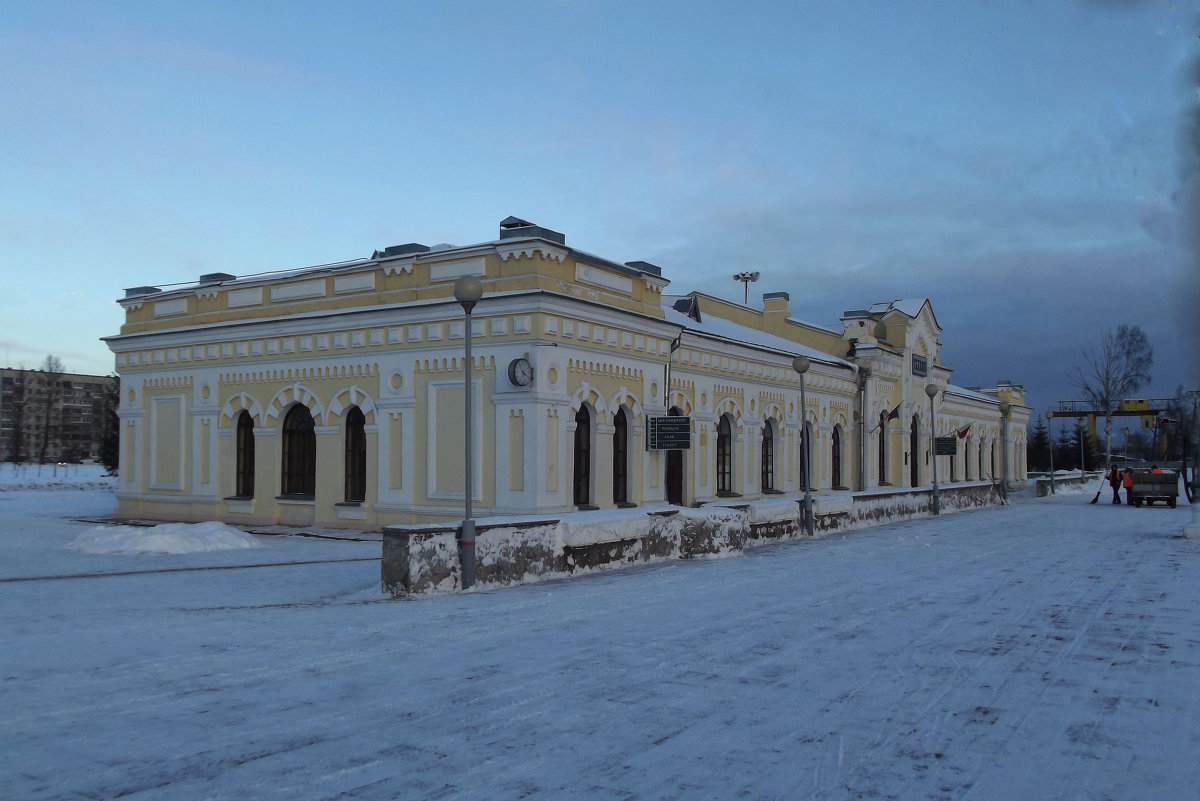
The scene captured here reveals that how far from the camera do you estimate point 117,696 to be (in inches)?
248

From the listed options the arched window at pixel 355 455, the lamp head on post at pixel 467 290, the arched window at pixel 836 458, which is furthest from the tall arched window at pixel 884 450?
the lamp head on post at pixel 467 290

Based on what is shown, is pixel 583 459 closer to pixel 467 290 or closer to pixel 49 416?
pixel 467 290

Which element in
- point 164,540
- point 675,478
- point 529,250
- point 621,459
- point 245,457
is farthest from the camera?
point 675,478

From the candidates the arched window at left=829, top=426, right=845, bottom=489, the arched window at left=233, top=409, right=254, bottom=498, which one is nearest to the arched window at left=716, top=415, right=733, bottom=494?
the arched window at left=829, top=426, right=845, bottom=489

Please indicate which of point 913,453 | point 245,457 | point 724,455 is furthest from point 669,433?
point 913,453

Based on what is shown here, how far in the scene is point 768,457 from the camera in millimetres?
28766

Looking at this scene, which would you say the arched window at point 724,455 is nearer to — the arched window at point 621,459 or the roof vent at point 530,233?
the arched window at point 621,459

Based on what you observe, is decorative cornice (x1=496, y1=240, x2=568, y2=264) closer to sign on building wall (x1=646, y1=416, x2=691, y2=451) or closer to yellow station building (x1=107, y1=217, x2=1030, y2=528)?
yellow station building (x1=107, y1=217, x2=1030, y2=528)

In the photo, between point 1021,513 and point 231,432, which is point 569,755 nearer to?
point 231,432

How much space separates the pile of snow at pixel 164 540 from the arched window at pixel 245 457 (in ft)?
17.8

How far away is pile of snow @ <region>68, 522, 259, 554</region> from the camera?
16312 millimetres

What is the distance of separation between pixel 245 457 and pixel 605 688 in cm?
1863

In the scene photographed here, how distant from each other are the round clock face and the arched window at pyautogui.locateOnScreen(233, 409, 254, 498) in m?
8.45

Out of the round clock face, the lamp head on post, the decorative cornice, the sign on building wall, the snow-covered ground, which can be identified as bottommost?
the snow-covered ground
